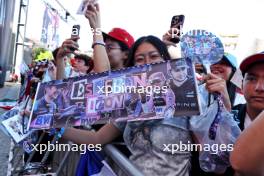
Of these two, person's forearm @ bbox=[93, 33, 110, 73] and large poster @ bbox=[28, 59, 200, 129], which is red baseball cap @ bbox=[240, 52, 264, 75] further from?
person's forearm @ bbox=[93, 33, 110, 73]

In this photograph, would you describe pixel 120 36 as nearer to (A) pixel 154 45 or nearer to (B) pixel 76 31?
(B) pixel 76 31

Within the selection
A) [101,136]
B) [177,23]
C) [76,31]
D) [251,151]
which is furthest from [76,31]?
[251,151]

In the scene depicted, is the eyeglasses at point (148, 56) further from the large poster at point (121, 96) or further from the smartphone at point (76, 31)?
the smartphone at point (76, 31)

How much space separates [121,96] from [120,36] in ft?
3.25

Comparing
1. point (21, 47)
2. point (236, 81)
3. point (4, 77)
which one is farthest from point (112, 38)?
point (21, 47)

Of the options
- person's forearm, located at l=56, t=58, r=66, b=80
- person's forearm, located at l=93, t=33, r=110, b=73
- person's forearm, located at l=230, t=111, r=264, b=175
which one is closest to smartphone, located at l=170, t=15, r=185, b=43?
person's forearm, located at l=93, t=33, r=110, b=73

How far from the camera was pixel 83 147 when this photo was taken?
5.94 ft

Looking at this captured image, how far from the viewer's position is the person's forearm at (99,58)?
1.93 m

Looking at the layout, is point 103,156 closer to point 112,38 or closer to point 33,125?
point 33,125

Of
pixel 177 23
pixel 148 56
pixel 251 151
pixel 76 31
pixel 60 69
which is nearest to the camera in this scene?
pixel 251 151

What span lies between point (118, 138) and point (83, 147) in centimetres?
22

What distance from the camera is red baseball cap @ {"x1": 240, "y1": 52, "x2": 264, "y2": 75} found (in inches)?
57.5

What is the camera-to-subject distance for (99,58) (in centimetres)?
196

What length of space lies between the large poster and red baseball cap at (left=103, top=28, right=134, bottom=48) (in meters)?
0.73
